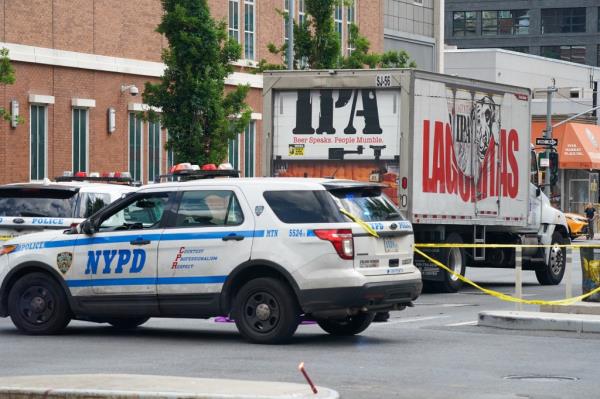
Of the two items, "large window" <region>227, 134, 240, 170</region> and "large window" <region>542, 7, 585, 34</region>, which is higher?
"large window" <region>542, 7, 585, 34</region>

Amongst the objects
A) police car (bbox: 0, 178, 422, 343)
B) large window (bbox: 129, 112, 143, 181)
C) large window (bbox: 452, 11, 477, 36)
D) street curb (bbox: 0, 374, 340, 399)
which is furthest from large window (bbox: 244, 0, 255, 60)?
large window (bbox: 452, 11, 477, 36)

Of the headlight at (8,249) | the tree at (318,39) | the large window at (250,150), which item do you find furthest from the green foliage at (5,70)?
the headlight at (8,249)

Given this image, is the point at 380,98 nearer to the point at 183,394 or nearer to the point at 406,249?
the point at 406,249

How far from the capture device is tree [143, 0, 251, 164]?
117 feet

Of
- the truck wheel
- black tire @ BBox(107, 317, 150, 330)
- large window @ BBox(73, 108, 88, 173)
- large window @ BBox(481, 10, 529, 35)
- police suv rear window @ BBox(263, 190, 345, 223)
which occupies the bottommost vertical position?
the truck wheel

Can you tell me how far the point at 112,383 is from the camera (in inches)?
397

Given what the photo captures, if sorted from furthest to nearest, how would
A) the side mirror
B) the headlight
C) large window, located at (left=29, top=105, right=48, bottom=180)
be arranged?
large window, located at (left=29, top=105, right=48, bottom=180) → the headlight → the side mirror

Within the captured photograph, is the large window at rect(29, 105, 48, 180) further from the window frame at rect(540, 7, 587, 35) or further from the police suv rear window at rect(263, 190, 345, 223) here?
the window frame at rect(540, 7, 587, 35)

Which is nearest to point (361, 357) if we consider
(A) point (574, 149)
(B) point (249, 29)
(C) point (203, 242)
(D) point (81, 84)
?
(C) point (203, 242)

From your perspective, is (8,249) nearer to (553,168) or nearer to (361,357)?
(361,357)

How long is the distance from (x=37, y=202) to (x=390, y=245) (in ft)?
22.2

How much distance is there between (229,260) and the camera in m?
14.5

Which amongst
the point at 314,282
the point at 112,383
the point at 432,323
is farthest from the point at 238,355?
the point at 432,323

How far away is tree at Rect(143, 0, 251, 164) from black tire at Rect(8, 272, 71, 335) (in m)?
20.4
